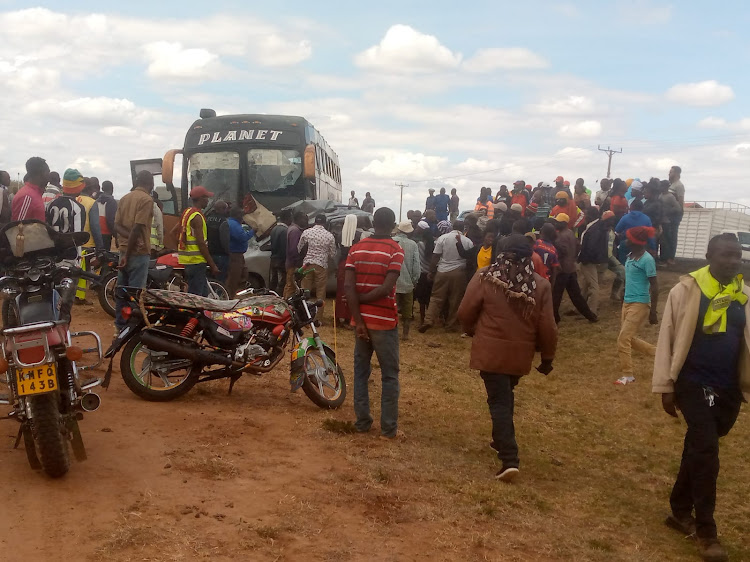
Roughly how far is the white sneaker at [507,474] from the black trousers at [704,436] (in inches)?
50.5

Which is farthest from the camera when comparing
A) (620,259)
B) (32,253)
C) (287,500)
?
(620,259)

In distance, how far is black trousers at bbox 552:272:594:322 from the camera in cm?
1311

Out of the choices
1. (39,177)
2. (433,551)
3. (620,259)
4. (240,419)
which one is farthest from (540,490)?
(620,259)

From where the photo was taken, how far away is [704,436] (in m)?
5.00

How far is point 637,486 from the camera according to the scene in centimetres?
652

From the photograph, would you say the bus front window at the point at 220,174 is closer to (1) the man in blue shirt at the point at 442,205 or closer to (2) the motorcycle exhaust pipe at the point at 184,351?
(1) the man in blue shirt at the point at 442,205

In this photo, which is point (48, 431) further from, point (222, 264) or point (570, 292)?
point (570, 292)

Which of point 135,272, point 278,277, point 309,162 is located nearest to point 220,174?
point 309,162

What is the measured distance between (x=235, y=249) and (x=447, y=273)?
3.66m

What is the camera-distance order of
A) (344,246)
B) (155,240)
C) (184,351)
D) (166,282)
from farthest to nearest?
(344,246) → (155,240) → (166,282) → (184,351)

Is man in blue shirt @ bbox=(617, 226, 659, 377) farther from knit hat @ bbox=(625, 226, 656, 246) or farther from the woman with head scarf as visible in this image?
the woman with head scarf

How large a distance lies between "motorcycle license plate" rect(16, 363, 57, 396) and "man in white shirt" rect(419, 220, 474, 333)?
916 cm

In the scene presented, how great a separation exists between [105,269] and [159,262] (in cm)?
125

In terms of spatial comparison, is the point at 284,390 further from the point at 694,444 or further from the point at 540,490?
the point at 694,444
